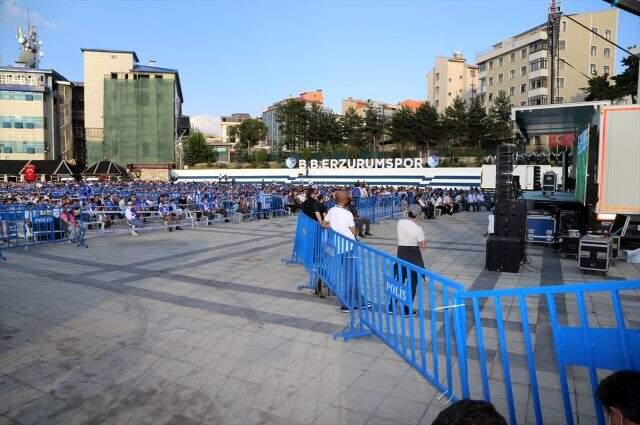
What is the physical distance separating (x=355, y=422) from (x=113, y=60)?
84.2 m

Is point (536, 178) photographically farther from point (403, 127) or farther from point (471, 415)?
point (403, 127)

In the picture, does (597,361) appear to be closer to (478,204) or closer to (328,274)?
(328,274)

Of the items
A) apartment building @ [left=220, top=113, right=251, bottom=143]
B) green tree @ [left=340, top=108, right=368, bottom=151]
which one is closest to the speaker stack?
green tree @ [left=340, top=108, right=368, bottom=151]

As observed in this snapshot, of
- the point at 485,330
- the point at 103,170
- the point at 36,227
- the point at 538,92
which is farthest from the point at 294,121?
the point at 485,330

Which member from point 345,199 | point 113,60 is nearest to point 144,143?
point 113,60

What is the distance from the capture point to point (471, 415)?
1475 mm

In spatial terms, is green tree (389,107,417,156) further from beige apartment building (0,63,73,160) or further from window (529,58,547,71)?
beige apartment building (0,63,73,160)

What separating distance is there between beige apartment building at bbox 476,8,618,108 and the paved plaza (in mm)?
54903

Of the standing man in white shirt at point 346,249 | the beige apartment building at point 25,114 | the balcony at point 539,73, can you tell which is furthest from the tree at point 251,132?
the standing man in white shirt at point 346,249

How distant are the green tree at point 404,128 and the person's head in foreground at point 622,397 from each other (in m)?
57.0

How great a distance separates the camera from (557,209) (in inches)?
544

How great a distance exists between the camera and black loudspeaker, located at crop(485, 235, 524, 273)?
9523 millimetres

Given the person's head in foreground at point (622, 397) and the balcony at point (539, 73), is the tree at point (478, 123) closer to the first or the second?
the balcony at point (539, 73)

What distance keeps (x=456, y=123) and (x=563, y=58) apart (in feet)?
61.0
